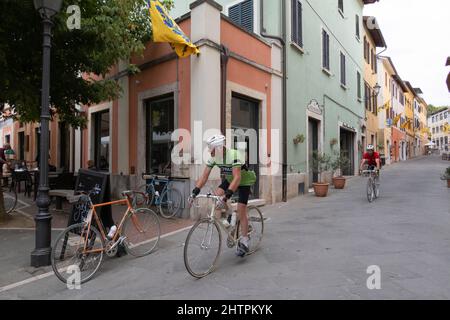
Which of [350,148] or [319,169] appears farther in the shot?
[350,148]

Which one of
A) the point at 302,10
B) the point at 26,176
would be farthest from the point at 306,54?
the point at 26,176

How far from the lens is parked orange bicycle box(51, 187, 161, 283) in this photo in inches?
161

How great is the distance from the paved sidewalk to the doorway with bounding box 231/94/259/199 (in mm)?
2649

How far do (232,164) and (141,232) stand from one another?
6.14 ft

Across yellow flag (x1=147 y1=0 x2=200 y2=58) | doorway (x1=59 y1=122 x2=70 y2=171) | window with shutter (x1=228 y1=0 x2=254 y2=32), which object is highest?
window with shutter (x1=228 y1=0 x2=254 y2=32)

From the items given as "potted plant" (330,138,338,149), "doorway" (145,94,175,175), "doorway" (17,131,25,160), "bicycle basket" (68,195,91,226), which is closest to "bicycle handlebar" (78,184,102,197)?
"bicycle basket" (68,195,91,226)

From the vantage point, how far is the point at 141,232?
511 cm

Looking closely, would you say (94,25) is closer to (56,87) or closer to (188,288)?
(56,87)

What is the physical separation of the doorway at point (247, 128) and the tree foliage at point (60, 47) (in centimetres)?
289

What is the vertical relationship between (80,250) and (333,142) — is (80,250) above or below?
below

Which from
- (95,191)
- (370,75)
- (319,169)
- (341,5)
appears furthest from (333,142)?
(95,191)

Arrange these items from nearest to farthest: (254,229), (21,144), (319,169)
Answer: (254,229) < (319,169) < (21,144)

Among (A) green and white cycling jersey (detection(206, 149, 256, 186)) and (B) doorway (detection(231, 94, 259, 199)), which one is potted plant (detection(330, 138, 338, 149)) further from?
(A) green and white cycling jersey (detection(206, 149, 256, 186))

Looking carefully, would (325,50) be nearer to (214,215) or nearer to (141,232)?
(141,232)
